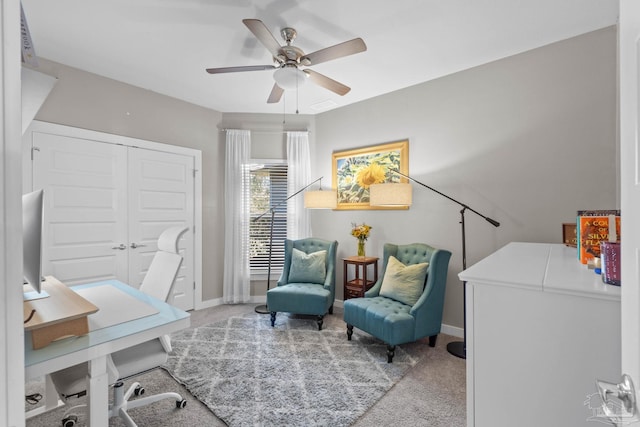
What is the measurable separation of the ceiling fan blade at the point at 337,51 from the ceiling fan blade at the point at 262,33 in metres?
0.24

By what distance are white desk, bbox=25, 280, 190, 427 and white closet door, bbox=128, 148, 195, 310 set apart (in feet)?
8.08

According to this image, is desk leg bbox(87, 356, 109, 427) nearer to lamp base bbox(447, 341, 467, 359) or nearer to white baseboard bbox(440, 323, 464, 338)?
lamp base bbox(447, 341, 467, 359)

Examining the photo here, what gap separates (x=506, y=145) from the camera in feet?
9.50

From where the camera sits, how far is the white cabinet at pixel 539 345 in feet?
2.91

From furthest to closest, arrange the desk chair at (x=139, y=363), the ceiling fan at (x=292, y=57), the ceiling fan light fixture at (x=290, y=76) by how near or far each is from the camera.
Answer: the ceiling fan light fixture at (x=290, y=76) → the ceiling fan at (x=292, y=57) → the desk chair at (x=139, y=363)

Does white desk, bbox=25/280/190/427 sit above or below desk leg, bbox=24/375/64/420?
above

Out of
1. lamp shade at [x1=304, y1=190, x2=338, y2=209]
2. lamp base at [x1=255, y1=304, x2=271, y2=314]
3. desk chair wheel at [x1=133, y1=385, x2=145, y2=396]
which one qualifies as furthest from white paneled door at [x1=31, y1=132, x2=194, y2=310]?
lamp shade at [x1=304, y1=190, x2=338, y2=209]

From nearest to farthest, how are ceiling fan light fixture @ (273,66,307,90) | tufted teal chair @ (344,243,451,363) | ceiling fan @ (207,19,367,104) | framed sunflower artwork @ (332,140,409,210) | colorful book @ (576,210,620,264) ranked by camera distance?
colorful book @ (576,210,620,264) → ceiling fan @ (207,19,367,104) → ceiling fan light fixture @ (273,66,307,90) → tufted teal chair @ (344,243,451,363) → framed sunflower artwork @ (332,140,409,210)

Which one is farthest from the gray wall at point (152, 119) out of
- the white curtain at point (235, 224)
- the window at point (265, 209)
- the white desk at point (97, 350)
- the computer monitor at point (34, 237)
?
the white desk at point (97, 350)

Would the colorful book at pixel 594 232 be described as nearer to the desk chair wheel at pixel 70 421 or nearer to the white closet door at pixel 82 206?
the desk chair wheel at pixel 70 421

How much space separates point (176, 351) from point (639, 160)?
128 inches

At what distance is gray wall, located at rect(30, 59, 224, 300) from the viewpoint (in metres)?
3.05

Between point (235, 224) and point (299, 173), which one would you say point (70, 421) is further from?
point (299, 173)

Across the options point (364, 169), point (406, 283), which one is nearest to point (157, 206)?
point (364, 169)
